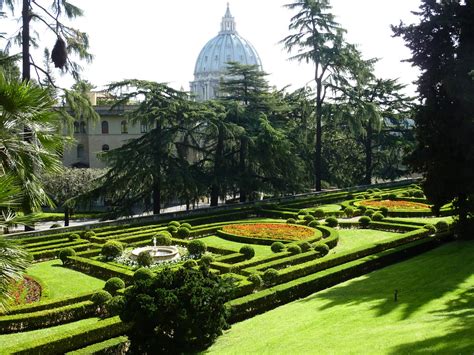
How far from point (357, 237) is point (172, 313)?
1380 centimetres

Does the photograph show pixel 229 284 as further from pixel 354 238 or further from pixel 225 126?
pixel 225 126

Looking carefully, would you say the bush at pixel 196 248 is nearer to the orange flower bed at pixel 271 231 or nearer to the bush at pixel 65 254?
the orange flower bed at pixel 271 231

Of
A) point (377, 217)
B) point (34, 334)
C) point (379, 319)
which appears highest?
point (377, 217)

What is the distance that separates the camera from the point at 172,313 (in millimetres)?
10469

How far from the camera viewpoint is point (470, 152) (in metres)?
17.2

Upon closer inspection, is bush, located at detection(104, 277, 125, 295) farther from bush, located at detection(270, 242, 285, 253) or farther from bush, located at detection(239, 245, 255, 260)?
bush, located at detection(270, 242, 285, 253)

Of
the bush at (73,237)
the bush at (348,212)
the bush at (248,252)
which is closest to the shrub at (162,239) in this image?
the bush at (73,237)

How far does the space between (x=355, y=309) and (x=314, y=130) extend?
2989cm

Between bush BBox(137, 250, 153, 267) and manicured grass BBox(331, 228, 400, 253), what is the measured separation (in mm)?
7276

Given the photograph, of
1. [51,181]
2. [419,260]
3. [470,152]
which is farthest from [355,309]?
[51,181]

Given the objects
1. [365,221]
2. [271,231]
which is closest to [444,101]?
[365,221]

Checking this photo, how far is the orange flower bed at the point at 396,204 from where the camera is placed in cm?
2885

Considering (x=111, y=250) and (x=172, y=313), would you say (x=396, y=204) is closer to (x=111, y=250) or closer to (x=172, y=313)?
(x=111, y=250)

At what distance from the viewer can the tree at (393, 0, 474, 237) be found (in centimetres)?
1772
